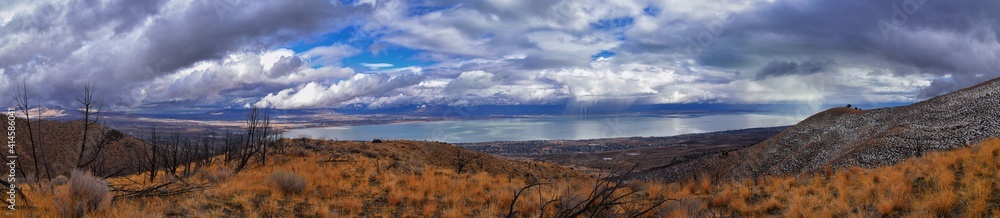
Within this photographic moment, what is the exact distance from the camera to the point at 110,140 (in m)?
53.8

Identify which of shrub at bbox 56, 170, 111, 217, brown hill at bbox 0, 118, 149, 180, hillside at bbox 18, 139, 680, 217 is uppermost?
shrub at bbox 56, 170, 111, 217

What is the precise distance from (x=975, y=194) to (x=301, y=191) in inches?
504

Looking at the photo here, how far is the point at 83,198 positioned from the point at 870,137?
40363 millimetres

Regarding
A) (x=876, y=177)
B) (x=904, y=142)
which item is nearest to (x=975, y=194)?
(x=876, y=177)

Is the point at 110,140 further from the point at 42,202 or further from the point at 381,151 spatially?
the point at 42,202

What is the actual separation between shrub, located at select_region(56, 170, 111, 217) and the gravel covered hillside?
21.5 m

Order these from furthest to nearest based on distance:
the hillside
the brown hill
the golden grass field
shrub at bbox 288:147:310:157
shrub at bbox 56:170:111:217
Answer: the brown hill < shrub at bbox 288:147:310:157 < the golden grass field < the hillside < shrub at bbox 56:170:111:217

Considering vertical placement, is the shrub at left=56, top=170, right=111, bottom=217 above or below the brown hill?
above

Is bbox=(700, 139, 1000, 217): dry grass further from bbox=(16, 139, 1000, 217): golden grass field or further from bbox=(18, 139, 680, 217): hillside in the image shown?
bbox=(18, 139, 680, 217): hillside

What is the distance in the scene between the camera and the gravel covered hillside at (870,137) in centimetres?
2392

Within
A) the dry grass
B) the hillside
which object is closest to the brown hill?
the hillside

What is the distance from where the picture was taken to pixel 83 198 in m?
6.55

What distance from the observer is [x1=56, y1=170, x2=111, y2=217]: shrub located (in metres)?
6.11

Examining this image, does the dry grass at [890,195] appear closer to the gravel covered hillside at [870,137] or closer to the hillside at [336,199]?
the hillside at [336,199]
